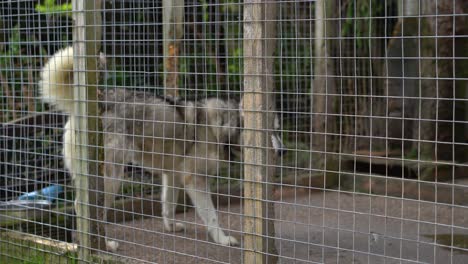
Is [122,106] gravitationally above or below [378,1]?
below

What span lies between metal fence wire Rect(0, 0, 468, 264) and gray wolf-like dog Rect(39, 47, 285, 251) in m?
0.02

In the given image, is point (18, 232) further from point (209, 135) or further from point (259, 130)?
point (259, 130)

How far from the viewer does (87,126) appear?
15.7ft

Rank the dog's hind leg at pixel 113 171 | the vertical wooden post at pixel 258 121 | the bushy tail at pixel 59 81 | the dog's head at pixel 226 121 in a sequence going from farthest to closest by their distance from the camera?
1. the dog's head at pixel 226 121
2. the dog's hind leg at pixel 113 171
3. the bushy tail at pixel 59 81
4. the vertical wooden post at pixel 258 121

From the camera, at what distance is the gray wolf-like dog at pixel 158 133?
5.48m

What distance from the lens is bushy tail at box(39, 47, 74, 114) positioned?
514cm

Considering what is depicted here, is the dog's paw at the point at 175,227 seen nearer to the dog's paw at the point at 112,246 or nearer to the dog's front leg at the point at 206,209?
the dog's front leg at the point at 206,209

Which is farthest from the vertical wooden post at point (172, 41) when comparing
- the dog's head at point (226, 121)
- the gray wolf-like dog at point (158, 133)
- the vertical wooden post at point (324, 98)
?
the vertical wooden post at point (324, 98)

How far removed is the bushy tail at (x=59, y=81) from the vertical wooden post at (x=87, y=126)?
27cm

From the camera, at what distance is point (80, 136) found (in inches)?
189

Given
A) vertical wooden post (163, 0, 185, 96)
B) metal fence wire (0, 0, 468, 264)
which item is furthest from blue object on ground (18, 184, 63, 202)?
vertical wooden post (163, 0, 185, 96)

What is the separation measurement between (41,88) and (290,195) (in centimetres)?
367

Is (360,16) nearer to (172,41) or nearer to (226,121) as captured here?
(172,41)

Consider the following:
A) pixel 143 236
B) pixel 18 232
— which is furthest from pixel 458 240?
pixel 18 232
